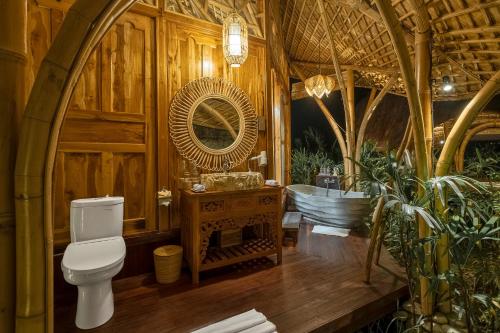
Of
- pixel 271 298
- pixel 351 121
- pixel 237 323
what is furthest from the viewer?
pixel 351 121

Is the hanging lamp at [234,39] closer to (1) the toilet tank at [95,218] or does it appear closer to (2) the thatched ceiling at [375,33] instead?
(2) the thatched ceiling at [375,33]

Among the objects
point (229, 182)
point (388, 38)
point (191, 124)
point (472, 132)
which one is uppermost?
point (388, 38)

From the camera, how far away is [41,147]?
36.3 inches

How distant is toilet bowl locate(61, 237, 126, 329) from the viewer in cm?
166

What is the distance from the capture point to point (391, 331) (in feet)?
7.36

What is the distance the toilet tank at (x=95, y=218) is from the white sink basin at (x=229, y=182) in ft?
2.68

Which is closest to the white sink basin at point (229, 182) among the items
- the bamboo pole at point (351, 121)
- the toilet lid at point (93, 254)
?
the toilet lid at point (93, 254)

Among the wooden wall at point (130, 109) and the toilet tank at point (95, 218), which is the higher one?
the wooden wall at point (130, 109)

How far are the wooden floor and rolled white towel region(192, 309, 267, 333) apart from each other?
0.08 m

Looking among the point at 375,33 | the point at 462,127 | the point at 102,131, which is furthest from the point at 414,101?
the point at 375,33

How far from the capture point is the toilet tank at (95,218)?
208cm

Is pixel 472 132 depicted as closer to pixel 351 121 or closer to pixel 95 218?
pixel 351 121

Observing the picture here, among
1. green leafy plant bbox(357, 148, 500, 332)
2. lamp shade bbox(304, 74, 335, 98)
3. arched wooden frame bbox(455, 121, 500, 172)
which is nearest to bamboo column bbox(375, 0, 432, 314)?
green leafy plant bbox(357, 148, 500, 332)

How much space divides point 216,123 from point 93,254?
5.72 ft
